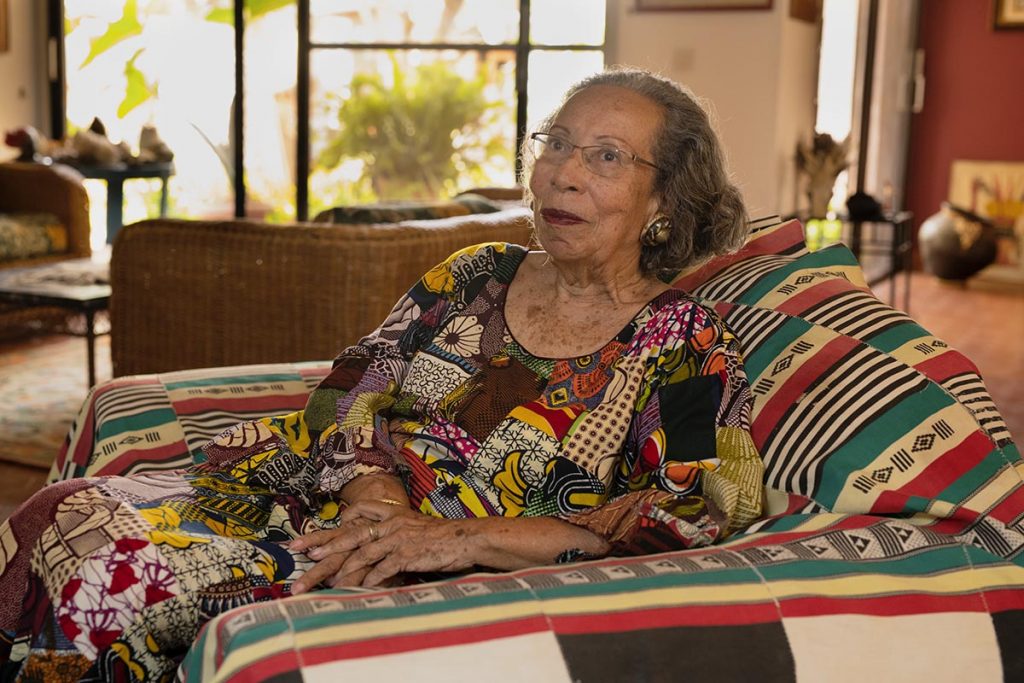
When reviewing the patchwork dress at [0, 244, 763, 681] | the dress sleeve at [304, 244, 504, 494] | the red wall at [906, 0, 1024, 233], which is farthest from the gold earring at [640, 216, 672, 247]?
the red wall at [906, 0, 1024, 233]

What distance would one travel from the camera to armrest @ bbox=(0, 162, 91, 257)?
5832 millimetres

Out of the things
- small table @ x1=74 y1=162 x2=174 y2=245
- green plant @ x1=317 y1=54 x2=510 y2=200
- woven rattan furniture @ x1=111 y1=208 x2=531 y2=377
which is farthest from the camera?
green plant @ x1=317 y1=54 x2=510 y2=200

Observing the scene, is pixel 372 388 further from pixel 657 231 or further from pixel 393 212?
pixel 393 212

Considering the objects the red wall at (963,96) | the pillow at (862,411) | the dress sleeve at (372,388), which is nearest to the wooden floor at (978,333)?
the red wall at (963,96)

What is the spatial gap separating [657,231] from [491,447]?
0.39 meters

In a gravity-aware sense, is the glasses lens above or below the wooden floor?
above

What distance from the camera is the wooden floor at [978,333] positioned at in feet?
11.0

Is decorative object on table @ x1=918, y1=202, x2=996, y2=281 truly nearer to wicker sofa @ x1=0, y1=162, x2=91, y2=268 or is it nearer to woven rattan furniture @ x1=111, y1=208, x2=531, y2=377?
woven rattan furniture @ x1=111, y1=208, x2=531, y2=377

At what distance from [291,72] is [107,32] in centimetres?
140

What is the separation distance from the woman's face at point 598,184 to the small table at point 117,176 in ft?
16.2

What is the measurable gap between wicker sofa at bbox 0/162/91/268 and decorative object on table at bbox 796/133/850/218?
3.45m

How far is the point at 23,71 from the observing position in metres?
7.45

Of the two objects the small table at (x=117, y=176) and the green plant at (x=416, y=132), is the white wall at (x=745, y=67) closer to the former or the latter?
the green plant at (x=416, y=132)

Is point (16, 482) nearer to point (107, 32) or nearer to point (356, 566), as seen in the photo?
point (356, 566)
